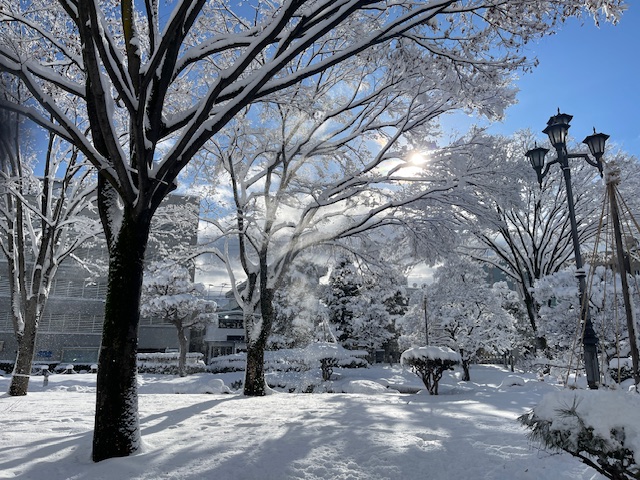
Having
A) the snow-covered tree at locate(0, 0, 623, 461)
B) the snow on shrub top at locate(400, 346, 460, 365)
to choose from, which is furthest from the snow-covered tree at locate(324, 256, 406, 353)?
the snow-covered tree at locate(0, 0, 623, 461)

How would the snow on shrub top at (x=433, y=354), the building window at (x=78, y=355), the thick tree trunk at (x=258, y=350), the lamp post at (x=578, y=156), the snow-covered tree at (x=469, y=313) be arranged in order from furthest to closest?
the building window at (x=78, y=355)
the snow-covered tree at (x=469, y=313)
the snow on shrub top at (x=433, y=354)
the thick tree trunk at (x=258, y=350)
the lamp post at (x=578, y=156)

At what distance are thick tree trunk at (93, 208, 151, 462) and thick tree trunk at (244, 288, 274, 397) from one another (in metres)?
7.33

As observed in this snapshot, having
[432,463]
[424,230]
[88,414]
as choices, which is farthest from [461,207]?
[88,414]

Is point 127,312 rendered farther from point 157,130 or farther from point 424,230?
point 424,230

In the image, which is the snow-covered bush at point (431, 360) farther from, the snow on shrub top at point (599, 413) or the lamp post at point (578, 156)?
the snow on shrub top at point (599, 413)

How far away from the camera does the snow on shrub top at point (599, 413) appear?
268cm

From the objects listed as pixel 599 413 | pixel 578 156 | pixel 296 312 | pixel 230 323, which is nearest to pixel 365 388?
pixel 578 156

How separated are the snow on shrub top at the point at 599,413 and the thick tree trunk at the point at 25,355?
43.4ft

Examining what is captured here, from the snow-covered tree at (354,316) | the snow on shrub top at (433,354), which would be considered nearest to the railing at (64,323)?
the snow-covered tree at (354,316)

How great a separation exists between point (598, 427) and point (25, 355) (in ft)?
45.6

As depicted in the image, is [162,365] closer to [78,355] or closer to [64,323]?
[78,355]

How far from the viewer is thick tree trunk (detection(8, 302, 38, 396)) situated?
1179cm

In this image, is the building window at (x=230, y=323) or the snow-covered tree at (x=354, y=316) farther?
the building window at (x=230, y=323)

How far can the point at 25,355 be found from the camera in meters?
11.8
